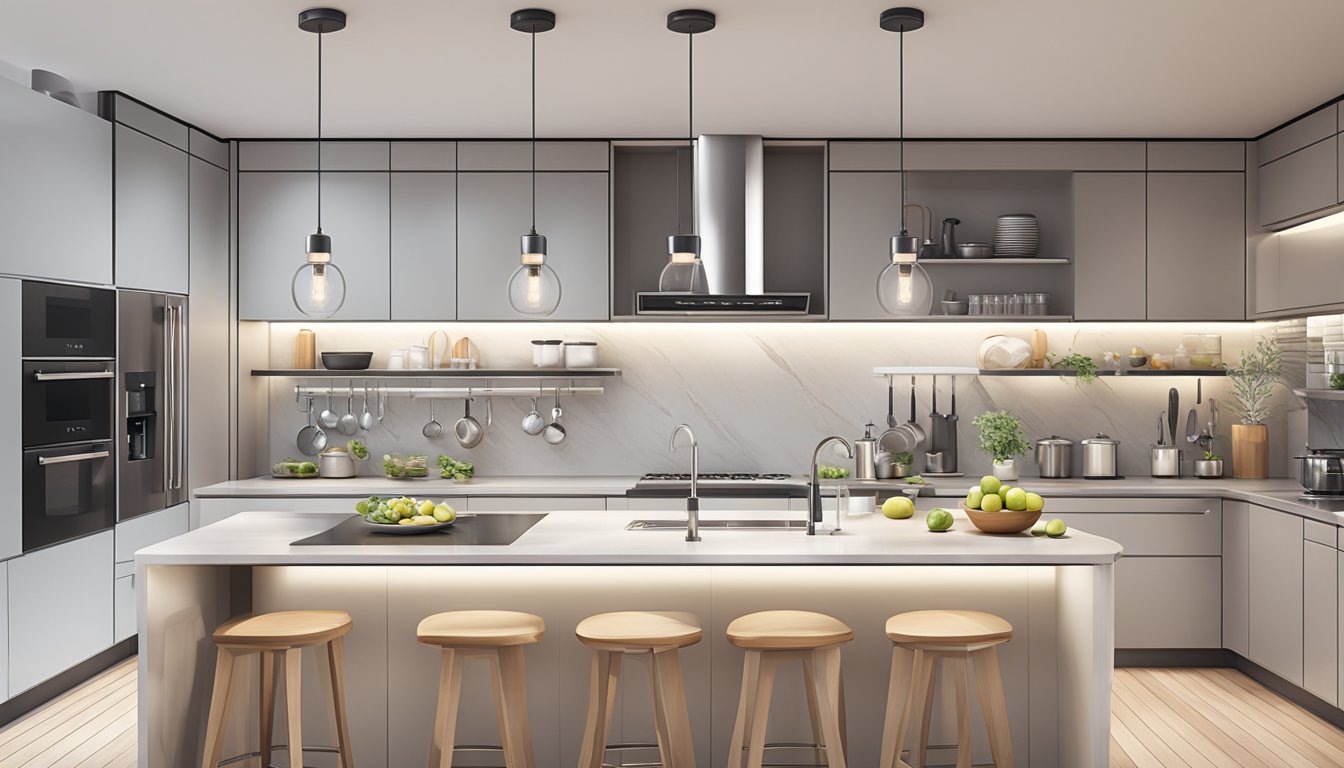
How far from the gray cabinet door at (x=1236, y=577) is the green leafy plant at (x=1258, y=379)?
76cm

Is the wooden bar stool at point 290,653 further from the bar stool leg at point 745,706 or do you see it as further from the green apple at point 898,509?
the green apple at point 898,509

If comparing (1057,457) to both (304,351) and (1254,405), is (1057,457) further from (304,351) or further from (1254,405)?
(304,351)

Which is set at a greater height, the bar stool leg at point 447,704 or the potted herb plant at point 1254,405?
the potted herb plant at point 1254,405

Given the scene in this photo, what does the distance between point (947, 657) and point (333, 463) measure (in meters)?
3.70

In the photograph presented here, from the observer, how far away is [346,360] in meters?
5.66

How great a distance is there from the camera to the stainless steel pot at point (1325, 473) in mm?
4508

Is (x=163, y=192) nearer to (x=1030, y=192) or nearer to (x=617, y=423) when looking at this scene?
(x=617, y=423)

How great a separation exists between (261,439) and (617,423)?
204 cm

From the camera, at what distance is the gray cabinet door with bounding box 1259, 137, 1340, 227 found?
15.5ft

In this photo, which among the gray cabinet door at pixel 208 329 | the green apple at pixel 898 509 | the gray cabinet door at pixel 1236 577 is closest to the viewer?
the green apple at pixel 898 509

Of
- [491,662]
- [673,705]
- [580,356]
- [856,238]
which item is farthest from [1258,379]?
[491,662]

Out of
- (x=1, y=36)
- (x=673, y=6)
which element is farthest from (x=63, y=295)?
(x=673, y=6)

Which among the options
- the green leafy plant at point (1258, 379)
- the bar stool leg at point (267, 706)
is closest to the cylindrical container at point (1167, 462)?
the green leafy plant at point (1258, 379)

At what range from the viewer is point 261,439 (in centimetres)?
591
